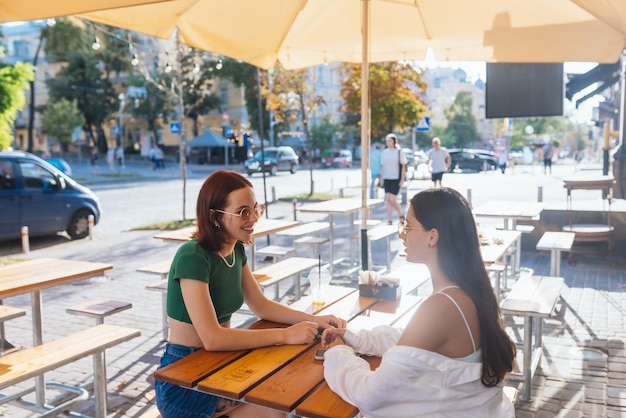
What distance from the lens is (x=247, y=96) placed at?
50.4 meters

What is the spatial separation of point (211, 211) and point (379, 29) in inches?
144

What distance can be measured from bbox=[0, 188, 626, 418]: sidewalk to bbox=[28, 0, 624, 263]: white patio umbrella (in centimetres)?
202

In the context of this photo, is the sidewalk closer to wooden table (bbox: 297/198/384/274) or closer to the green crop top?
wooden table (bbox: 297/198/384/274)

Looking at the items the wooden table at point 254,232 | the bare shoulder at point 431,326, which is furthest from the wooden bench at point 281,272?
the bare shoulder at point 431,326

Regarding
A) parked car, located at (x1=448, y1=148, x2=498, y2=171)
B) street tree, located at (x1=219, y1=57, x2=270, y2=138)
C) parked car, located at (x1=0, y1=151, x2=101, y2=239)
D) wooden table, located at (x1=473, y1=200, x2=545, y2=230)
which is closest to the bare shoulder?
wooden table, located at (x1=473, y1=200, x2=545, y2=230)

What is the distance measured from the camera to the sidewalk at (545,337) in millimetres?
4332

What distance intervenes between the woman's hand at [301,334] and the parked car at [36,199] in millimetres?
9579

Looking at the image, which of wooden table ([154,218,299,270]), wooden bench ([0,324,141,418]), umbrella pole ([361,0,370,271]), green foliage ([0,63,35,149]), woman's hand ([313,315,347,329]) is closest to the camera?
woman's hand ([313,315,347,329])

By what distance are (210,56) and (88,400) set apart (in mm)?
45218

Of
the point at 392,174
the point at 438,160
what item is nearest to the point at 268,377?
the point at 392,174

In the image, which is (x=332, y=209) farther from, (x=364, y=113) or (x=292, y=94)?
(x=292, y=94)

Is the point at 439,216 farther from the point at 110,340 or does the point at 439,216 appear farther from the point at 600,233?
the point at 600,233

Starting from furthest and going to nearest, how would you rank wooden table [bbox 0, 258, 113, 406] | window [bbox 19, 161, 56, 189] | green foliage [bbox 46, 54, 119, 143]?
green foliage [bbox 46, 54, 119, 143]
window [bbox 19, 161, 56, 189]
wooden table [bbox 0, 258, 113, 406]

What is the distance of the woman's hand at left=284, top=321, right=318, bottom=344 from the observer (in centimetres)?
264
